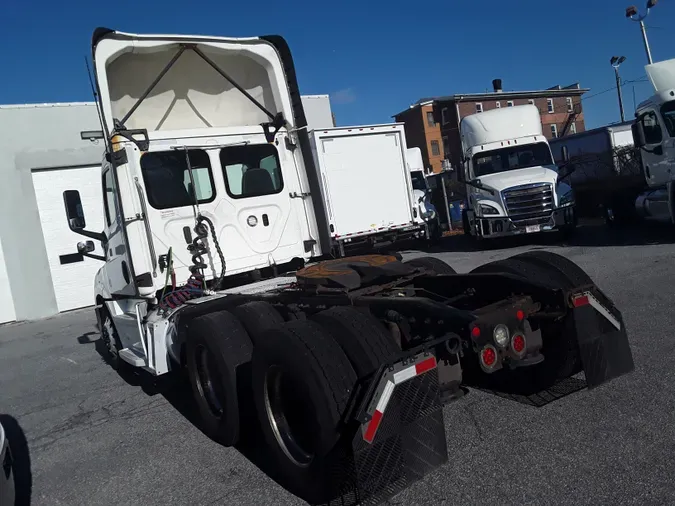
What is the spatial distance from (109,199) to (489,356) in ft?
16.1

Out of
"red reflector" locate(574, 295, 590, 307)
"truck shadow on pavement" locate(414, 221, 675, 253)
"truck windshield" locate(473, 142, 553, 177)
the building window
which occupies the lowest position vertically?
"truck shadow on pavement" locate(414, 221, 675, 253)

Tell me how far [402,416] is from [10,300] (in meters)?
16.7

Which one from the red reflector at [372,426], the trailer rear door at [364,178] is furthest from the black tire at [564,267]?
the trailer rear door at [364,178]

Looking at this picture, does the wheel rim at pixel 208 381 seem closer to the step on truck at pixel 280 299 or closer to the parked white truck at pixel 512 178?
the step on truck at pixel 280 299

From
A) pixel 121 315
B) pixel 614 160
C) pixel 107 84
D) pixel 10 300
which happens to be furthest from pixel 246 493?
pixel 614 160

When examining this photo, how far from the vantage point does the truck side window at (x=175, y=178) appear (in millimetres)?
6152

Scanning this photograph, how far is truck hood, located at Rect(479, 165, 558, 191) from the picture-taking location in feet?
47.1

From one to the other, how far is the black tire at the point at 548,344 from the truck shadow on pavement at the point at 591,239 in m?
8.87

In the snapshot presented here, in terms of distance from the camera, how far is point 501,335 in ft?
12.2

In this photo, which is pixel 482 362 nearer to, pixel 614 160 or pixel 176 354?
pixel 176 354

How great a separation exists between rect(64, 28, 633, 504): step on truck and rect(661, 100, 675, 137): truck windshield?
29.1 ft

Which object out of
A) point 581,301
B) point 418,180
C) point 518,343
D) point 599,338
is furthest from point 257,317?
point 418,180

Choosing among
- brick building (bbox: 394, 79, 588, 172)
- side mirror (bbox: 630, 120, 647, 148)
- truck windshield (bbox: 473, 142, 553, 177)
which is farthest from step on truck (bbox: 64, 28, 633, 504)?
brick building (bbox: 394, 79, 588, 172)

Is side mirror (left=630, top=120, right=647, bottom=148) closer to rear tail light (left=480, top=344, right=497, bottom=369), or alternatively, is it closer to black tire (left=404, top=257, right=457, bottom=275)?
black tire (left=404, top=257, right=457, bottom=275)
